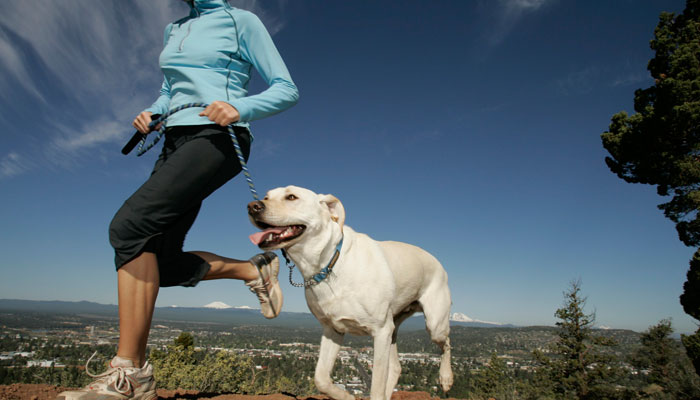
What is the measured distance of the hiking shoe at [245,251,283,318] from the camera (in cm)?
318

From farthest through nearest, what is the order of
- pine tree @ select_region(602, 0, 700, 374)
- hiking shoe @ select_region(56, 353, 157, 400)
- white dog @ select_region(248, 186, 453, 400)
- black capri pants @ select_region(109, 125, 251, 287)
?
1. pine tree @ select_region(602, 0, 700, 374)
2. white dog @ select_region(248, 186, 453, 400)
3. black capri pants @ select_region(109, 125, 251, 287)
4. hiking shoe @ select_region(56, 353, 157, 400)

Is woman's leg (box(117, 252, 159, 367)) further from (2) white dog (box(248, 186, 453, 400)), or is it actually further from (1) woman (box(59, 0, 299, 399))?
(2) white dog (box(248, 186, 453, 400))

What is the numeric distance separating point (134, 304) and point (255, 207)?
885 millimetres

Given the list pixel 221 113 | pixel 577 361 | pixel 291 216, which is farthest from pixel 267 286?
pixel 577 361

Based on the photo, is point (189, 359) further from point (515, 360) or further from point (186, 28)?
point (515, 360)

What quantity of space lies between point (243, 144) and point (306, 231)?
0.75 meters

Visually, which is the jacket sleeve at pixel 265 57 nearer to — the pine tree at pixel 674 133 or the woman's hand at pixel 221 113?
the woman's hand at pixel 221 113

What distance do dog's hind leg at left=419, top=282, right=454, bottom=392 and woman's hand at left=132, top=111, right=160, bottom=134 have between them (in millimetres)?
2852

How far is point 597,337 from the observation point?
3111 centimetres

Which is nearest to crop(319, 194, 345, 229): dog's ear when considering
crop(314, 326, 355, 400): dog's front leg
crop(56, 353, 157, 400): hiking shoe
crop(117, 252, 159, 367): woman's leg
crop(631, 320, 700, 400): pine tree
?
crop(314, 326, 355, 400): dog's front leg

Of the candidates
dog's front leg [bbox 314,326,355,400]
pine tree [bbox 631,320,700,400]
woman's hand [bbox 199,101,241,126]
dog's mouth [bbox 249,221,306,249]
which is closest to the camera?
woman's hand [bbox 199,101,241,126]

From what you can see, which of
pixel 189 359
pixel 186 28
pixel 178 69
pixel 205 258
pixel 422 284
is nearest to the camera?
pixel 178 69

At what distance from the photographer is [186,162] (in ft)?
7.12

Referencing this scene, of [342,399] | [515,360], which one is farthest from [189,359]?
[515,360]
